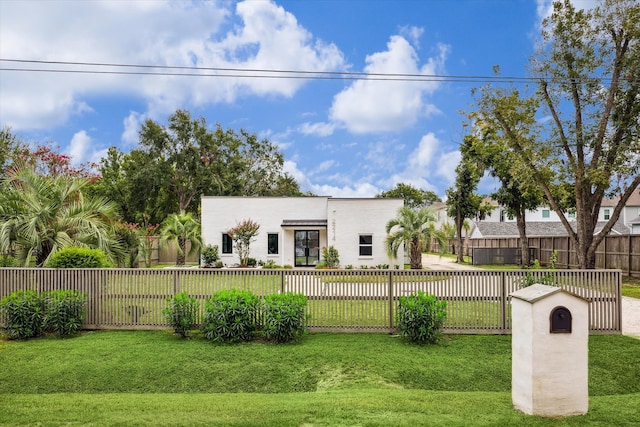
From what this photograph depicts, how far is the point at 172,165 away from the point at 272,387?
113 ft

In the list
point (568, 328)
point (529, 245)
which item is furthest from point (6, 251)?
point (529, 245)

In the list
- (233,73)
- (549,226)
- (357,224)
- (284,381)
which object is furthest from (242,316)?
(549,226)

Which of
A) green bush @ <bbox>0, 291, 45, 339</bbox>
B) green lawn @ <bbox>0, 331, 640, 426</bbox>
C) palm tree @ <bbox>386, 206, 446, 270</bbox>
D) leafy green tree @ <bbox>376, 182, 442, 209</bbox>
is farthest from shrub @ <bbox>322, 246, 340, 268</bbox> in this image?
leafy green tree @ <bbox>376, 182, 442, 209</bbox>

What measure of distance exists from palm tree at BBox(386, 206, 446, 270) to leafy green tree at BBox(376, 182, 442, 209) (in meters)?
49.0

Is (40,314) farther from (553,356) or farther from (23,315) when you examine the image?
(553,356)

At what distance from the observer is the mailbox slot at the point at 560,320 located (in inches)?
156

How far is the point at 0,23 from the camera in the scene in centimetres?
1138

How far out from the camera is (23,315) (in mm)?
7801

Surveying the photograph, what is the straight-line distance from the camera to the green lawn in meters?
4.06

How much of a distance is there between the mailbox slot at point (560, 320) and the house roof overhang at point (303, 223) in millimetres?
20028

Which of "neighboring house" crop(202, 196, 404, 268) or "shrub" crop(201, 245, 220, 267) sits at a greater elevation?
"neighboring house" crop(202, 196, 404, 268)

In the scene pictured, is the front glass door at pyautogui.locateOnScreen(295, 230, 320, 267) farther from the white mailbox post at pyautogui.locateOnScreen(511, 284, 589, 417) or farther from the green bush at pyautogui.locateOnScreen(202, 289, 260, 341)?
the white mailbox post at pyautogui.locateOnScreen(511, 284, 589, 417)

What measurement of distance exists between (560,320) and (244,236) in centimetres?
1923

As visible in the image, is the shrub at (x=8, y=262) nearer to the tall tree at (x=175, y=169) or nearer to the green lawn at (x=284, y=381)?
the green lawn at (x=284, y=381)
